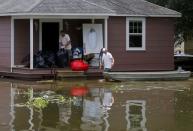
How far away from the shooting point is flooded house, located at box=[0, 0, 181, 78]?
85.1ft

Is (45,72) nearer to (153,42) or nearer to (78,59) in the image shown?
(78,59)

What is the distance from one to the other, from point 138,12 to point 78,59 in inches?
169

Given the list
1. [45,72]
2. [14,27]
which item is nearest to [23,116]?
[45,72]

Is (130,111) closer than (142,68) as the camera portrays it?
Yes

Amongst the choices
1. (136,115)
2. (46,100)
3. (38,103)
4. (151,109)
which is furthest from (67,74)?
(136,115)

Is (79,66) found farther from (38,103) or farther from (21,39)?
(38,103)

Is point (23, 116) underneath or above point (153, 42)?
underneath

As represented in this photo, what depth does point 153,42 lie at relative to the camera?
28578mm

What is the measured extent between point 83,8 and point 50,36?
2.75 metres

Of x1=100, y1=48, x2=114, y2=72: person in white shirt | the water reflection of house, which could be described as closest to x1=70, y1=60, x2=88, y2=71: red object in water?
x1=100, y1=48, x2=114, y2=72: person in white shirt

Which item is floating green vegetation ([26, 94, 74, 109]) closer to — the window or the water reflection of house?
the water reflection of house

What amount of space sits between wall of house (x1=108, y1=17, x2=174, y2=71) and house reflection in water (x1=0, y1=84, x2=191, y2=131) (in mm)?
8136

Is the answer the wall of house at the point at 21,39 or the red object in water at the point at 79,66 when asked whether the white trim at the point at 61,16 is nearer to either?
the wall of house at the point at 21,39

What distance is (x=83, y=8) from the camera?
26.2 metres
